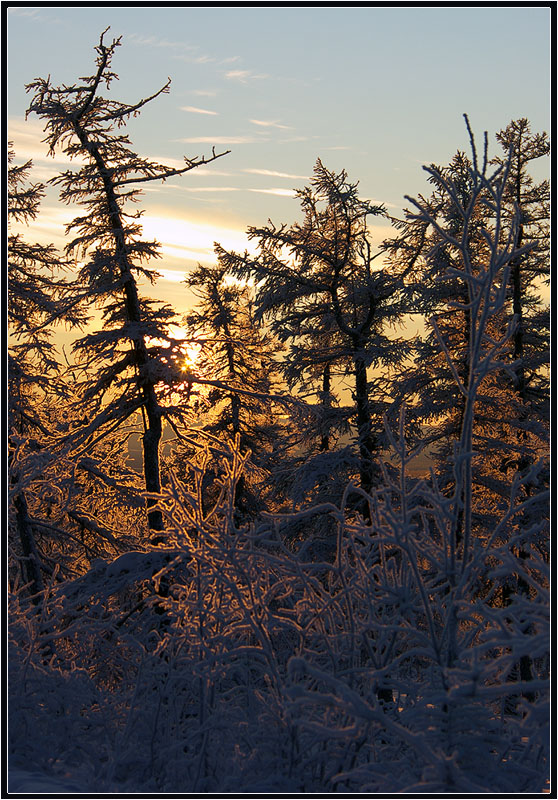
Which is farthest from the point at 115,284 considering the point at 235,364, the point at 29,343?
the point at 235,364

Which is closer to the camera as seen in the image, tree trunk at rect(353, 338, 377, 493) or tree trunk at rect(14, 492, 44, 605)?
tree trunk at rect(14, 492, 44, 605)

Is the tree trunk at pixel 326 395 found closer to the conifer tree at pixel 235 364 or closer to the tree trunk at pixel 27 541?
the conifer tree at pixel 235 364

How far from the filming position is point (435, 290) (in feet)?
57.6

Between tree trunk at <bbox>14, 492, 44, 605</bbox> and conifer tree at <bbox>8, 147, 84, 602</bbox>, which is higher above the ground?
conifer tree at <bbox>8, 147, 84, 602</bbox>

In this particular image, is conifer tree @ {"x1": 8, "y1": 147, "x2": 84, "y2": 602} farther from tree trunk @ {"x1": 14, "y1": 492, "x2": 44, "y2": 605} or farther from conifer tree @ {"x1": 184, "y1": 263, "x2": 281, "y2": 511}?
conifer tree @ {"x1": 184, "y1": 263, "x2": 281, "y2": 511}

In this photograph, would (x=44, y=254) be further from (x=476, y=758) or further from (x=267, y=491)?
(x=476, y=758)

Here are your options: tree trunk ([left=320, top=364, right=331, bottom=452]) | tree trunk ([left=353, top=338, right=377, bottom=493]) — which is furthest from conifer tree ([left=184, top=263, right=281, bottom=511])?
tree trunk ([left=353, top=338, right=377, bottom=493])

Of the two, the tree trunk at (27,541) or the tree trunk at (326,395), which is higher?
the tree trunk at (326,395)

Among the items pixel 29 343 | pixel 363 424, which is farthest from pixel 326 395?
pixel 29 343

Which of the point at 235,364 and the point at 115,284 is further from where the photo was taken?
the point at 235,364

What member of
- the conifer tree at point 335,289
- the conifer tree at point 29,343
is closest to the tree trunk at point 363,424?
the conifer tree at point 335,289

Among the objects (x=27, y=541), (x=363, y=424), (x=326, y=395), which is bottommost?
(x=27, y=541)

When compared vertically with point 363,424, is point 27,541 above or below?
below

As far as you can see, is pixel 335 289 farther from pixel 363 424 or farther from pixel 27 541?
pixel 27 541
